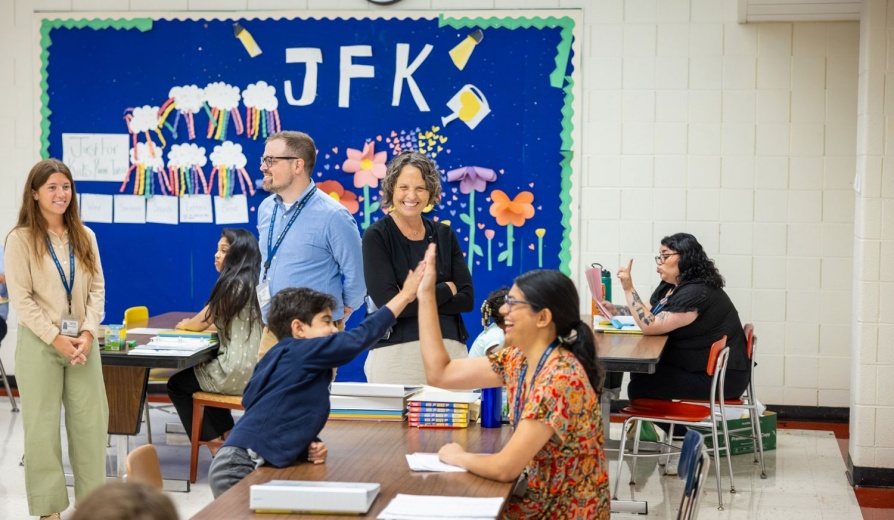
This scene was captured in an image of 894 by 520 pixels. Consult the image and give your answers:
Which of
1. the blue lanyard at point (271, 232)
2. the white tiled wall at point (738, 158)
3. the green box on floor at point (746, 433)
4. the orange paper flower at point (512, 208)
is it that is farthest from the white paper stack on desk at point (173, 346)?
the green box on floor at point (746, 433)

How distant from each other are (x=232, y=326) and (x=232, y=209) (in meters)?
1.95

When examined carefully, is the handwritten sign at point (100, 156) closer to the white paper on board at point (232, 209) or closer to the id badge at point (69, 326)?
the white paper on board at point (232, 209)

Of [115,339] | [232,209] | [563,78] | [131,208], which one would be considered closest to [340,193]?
[232,209]

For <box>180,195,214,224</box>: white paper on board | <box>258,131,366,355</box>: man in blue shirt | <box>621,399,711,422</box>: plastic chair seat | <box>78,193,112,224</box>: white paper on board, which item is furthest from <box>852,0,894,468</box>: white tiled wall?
<box>78,193,112,224</box>: white paper on board

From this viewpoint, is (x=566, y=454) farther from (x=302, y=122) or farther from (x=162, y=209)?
(x=162, y=209)

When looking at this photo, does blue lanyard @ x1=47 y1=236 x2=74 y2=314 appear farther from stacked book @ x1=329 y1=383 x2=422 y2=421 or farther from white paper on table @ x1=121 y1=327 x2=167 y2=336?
stacked book @ x1=329 y1=383 x2=422 y2=421

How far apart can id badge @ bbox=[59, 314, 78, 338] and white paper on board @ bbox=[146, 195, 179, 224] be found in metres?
2.90

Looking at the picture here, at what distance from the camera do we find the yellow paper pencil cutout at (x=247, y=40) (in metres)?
7.04

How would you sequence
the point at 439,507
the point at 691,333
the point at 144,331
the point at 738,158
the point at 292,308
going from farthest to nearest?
the point at 738,158, the point at 144,331, the point at 691,333, the point at 292,308, the point at 439,507

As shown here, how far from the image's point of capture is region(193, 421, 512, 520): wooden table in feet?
8.36

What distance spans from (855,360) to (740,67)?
2115 mm

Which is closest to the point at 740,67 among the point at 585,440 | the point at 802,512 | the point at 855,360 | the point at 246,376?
the point at 855,360

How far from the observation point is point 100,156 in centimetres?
722

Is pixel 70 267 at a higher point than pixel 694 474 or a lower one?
higher
